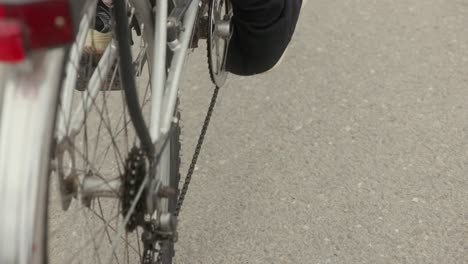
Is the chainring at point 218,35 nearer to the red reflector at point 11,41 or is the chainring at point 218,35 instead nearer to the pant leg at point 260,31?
the pant leg at point 260,31

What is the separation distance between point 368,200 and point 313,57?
71 cm

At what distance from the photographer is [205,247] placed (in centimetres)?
167

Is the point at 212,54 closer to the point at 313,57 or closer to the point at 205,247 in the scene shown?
the point at 205,247

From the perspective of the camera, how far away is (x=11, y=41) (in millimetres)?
653

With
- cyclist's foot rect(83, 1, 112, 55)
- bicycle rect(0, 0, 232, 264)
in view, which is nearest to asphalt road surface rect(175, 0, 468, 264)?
bicycle rect(0, 0, 232, 264)

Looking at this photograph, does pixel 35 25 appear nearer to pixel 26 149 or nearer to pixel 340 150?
pixel 26 149

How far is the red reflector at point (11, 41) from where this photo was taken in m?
0.65

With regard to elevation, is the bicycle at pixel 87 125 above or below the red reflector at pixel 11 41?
below

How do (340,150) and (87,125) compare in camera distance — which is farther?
(340,150)

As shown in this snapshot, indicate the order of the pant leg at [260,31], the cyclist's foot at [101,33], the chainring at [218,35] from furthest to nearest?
1. the chainring at [218,35]
2. the pant leg at [260,31]
3. the cyclist's foot at [101,33]

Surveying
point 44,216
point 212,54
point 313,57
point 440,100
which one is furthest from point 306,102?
A: point 44,216

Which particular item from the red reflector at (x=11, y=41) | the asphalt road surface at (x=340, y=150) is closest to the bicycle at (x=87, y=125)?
the red reflector at (x=11, y=41)

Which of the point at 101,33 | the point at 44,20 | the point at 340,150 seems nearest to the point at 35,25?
the point at 44,20

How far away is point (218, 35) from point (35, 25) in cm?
96
